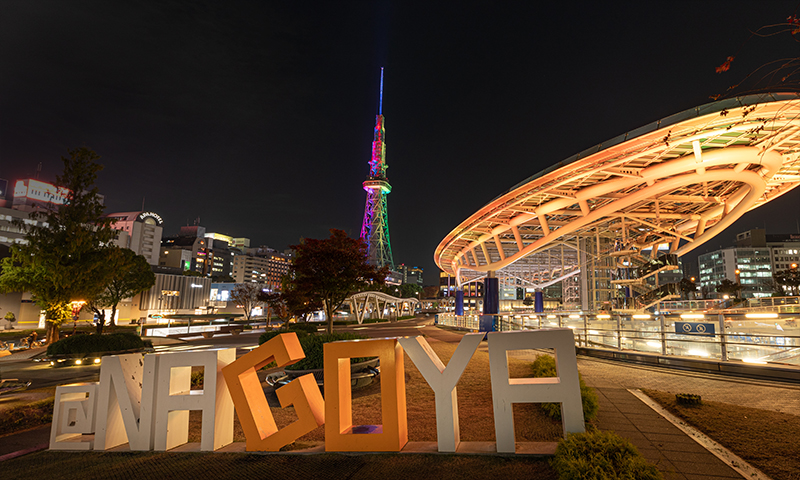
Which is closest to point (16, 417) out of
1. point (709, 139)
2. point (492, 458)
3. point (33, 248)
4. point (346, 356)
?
point (346, 356)

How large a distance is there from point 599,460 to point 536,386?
1.12 metres

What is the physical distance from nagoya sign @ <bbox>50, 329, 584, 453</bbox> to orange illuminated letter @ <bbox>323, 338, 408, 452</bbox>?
0.05ft

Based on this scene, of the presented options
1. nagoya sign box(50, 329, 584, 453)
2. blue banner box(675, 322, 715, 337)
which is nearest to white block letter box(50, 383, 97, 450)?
nagoya sign box(50, 329, 584, 453)

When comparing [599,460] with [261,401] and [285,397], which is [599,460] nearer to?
[285,397]

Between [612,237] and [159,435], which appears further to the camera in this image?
[612,237]

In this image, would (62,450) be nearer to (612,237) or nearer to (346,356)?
(346,356)

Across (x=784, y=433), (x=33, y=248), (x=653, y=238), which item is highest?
(x=653, y=238)

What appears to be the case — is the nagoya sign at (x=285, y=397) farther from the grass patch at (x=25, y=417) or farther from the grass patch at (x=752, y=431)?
the grass patch at (x=25, y=417)

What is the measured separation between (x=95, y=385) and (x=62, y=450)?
1.15 m

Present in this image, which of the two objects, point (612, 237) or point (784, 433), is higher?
point (612, 237)

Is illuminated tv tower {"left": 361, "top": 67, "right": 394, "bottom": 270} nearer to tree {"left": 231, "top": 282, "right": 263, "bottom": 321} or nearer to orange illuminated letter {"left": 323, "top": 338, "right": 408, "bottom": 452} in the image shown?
tree {"left": 231, "top": 282, "right": 263, "bottom": 321}

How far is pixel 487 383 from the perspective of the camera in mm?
10000

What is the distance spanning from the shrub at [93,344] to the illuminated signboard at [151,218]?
3925 inches

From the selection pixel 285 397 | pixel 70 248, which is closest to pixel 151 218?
pixel 70 248
